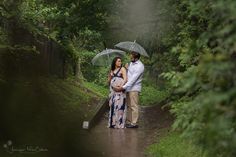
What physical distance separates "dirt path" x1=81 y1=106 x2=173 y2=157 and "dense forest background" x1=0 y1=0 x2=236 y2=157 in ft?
2.90

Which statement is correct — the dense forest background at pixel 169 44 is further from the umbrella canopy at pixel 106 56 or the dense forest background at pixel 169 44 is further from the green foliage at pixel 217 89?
the umbrella canopy at pixel 106 56

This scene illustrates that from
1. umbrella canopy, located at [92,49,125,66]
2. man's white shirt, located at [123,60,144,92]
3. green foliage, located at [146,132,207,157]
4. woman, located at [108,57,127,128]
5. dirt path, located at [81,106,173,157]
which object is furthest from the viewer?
umbrella canopy, located at [92,49,125,66]

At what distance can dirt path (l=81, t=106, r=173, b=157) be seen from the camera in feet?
28.8

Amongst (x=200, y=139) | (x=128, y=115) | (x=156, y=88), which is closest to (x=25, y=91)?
(x=128, y=115)

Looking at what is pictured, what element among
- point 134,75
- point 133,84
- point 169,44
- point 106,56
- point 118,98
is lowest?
point 118,98

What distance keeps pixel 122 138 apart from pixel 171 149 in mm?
1712

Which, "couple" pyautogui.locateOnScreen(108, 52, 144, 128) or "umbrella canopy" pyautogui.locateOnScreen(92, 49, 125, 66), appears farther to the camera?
"umbrella canopy" pyautogui.locateOnScreen(92, 49, 125, 66)

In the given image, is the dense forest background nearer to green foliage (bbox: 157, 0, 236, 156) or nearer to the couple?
green foliage (bbox: 157, 0, 236, 156)

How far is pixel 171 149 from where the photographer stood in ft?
28.7

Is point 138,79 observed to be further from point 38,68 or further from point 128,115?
point 38,68
